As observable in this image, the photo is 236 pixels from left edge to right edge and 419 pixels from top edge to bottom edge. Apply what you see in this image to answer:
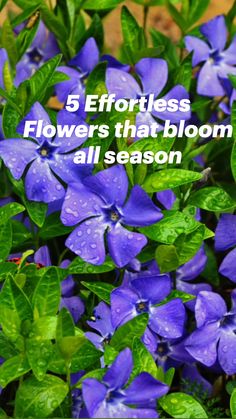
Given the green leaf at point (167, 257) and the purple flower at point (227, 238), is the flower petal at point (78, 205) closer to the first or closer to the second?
the green leaf at point (167, 257)

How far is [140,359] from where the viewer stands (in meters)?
1.22

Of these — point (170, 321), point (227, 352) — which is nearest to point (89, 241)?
point (170, 321)

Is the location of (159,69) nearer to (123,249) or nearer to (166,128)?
(166,128)

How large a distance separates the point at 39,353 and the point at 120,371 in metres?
0.15

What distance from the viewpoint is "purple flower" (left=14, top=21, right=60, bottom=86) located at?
191cm

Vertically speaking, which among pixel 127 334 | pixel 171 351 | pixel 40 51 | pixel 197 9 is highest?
pixel 197 9

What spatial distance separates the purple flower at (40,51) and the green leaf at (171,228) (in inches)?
24.8

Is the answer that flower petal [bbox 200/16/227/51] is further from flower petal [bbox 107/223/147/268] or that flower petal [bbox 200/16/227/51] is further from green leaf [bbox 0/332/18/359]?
green leaf [bbox 0/332/18/359]

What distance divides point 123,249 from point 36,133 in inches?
10.0

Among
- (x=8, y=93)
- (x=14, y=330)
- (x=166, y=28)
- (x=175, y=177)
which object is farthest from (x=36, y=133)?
(x=166, y=28)

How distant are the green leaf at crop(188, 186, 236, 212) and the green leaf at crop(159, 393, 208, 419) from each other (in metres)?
0.33

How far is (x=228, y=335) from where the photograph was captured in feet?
4.69

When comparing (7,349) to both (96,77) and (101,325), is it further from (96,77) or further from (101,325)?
(96,77)

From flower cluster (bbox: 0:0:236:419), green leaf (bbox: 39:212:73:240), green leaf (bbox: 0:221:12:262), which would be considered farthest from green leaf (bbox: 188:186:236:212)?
green leaf (bbox: 0:221:12:262)
